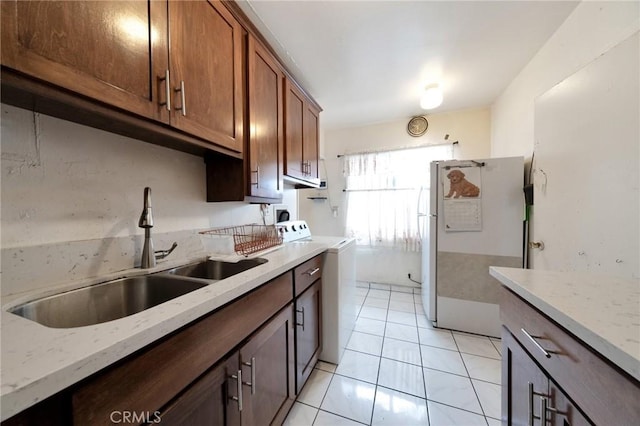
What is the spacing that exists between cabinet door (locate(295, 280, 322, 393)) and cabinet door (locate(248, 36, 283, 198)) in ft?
2.37

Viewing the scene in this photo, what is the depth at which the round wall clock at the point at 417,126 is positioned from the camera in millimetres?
3021

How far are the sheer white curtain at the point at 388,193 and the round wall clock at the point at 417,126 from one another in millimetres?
229

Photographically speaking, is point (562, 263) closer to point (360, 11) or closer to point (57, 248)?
point (360, 11)

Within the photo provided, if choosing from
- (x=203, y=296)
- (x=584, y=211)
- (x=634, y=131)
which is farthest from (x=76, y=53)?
(x=584, y=211)

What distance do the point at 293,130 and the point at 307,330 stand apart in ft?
5.00

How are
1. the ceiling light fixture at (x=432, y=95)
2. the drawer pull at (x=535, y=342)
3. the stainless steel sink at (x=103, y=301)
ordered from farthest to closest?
the ceiling light fixture at (x=432, y=95) → the stainless steel sink at (x=103, y=301) → the drawer pull at (x=535, y=342)

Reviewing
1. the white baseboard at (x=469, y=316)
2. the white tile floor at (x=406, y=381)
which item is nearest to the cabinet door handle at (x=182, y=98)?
the white tile floor at (x=406, y=381)

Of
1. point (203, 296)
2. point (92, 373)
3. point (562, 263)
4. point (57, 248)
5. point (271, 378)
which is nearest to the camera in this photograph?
point (92, 373)

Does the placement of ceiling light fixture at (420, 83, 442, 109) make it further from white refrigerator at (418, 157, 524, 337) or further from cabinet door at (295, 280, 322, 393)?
cabinet door at (295, 280, 322, 393)

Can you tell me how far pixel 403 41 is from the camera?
166 centimetres

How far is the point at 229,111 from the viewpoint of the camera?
124 centimetres

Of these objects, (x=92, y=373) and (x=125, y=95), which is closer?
(x=92, y=373)

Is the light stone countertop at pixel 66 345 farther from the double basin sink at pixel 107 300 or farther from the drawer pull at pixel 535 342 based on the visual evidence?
the drawer pull at pixel 535 342

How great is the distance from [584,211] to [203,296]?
5.89 ft
